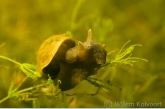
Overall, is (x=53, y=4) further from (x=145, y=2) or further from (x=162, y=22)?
(x=162, y=22)

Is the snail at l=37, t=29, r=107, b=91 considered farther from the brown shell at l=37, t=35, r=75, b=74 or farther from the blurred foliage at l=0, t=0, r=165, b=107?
the blurred foliage at l=0, t=0, r=165, b=107

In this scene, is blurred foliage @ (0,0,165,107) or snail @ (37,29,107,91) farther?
blurred foliage @ (0,0,165,107)

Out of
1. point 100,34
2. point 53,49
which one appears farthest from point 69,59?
point 100,34

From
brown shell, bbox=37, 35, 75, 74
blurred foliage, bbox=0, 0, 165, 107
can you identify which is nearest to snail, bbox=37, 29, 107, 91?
brown shell, bbox=37, 35, 75, 74

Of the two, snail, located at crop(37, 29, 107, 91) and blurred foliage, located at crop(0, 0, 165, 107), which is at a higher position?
blurred foliage, located at crop(0, 0, 165, 107)

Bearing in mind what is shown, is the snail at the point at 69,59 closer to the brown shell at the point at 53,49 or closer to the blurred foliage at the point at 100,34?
the brown shell at the point at 53,49

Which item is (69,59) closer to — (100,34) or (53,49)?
(53,49)

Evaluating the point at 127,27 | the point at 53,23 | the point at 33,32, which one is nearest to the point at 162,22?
the point at 127,27

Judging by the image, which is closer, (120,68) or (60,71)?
(60,71)
